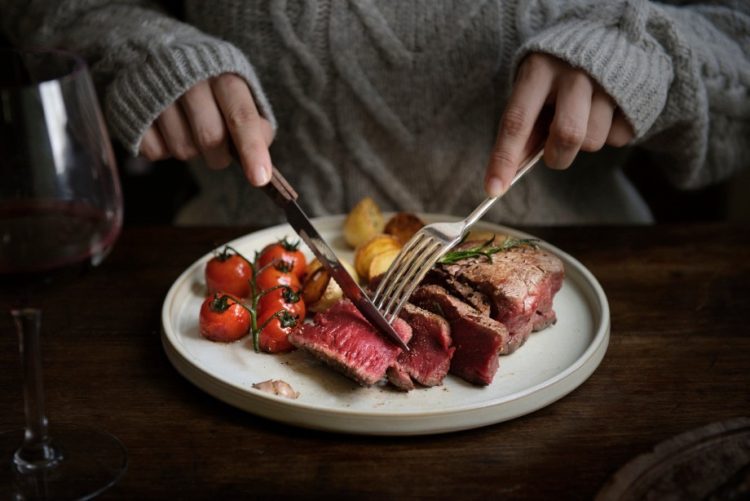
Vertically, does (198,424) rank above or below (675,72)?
below

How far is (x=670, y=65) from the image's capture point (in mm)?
1625

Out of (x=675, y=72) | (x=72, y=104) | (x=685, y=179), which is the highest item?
(x=72, y=104)

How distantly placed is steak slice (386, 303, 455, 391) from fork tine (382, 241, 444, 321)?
3cm

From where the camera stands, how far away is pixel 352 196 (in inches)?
77.4

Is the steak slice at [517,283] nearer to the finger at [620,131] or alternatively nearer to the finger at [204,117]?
the finger at [620,131]

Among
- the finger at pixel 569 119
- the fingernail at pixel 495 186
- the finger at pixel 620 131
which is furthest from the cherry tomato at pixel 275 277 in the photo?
the finger at pixel 620 131

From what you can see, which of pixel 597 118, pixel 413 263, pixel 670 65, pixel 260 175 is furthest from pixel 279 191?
pixel 670 65

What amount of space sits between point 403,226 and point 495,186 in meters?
0.34

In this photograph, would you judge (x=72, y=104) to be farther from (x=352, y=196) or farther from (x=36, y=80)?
(x=352, y=196)

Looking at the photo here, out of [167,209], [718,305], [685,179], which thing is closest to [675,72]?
[685,179]

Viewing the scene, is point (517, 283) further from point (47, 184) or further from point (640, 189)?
point (640, 189)

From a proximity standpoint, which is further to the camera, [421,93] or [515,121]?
[421,93]

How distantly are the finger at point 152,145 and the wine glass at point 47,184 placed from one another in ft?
2.08

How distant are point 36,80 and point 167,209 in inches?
117
